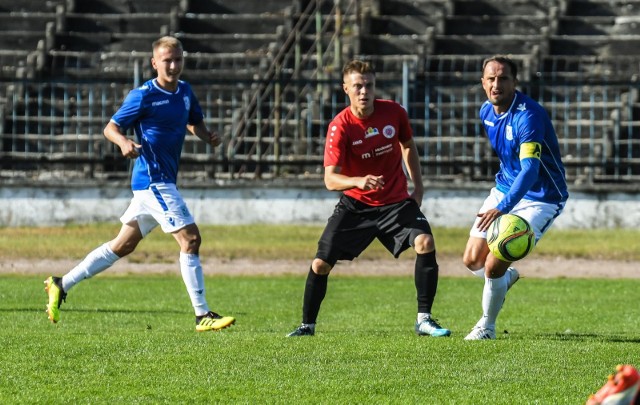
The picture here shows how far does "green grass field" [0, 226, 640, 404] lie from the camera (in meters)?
8.07

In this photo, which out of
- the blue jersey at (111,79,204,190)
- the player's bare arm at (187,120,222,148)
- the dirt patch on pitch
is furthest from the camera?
the dirt patch on pitch

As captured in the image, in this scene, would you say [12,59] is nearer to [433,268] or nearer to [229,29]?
[229,29]

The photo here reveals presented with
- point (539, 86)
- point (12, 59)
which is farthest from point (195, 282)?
point (12, 59)

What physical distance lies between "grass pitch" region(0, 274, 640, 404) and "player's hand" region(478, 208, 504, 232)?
2.71ft

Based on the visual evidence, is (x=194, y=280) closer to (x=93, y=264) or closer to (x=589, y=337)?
(x=93, y=264)

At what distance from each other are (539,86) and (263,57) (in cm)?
587

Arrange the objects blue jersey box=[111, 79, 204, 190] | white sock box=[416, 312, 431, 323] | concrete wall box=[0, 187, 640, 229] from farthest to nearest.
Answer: concrete wall box=[0, 187, 640, 229] → blue jersey box=[111, 79, 204, 190] → white sock box=[416, 312, 431, 323]

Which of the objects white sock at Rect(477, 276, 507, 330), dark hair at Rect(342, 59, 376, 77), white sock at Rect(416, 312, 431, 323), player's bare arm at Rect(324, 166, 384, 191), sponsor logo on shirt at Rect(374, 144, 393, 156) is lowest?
white sock at Rect(416, 312, 431, 323)

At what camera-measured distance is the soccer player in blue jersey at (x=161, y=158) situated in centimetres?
1224

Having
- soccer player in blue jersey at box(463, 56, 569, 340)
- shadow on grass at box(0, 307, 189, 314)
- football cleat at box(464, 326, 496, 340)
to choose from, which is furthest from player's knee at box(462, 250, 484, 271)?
shadow on grass at box(0, 307, 189, 314)

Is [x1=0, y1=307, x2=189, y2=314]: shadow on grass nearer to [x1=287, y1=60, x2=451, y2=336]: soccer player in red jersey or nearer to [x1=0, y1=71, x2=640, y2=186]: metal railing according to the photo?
[x1=287, y1=60, x2=451, y2=336]: soccer player in red jersey

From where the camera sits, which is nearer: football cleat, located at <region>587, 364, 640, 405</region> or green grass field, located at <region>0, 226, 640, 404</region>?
football cleat, located at <region>587, 364, 640, 405</region>

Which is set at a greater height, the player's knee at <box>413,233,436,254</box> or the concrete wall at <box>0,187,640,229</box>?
the player's knee at <box>413,233,436,254</box>

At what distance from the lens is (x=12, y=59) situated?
2773cm
